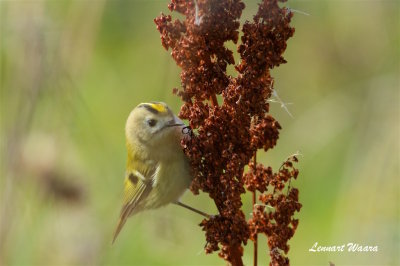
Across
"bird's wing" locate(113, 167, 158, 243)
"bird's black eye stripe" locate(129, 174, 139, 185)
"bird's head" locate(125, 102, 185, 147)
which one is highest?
"bird's head" locate(125, 102, 185, 147)

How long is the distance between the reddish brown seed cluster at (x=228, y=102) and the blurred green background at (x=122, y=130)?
1.13 meters

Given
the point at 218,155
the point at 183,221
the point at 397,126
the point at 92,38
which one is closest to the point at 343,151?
the point at 397,126

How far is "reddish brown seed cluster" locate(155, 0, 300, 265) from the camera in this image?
9.70ft

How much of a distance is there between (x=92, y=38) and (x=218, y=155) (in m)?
2.40

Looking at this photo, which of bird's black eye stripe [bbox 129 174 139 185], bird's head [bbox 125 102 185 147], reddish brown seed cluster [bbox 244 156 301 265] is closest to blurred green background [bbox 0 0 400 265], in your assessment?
bird's head [bbox 125 102 185 147]

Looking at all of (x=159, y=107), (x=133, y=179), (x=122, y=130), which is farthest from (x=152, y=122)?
(x=122, y=130)

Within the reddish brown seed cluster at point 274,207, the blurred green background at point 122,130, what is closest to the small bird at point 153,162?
the blurred green background at point 122,130

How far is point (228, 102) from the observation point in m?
3.01

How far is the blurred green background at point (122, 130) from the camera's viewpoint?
14.9 ft

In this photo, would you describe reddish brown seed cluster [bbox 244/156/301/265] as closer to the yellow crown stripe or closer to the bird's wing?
the yellow crown stripe

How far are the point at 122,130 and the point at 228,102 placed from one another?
16.4 feet

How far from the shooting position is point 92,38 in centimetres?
526

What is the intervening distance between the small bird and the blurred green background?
153 mm

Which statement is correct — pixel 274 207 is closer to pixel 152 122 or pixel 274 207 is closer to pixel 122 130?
pixel 152 122
